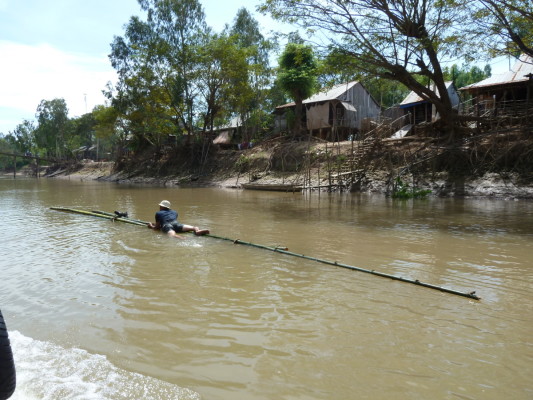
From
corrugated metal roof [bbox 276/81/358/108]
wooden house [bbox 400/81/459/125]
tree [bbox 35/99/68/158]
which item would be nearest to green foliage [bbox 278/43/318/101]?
corrugated metal roof [bbox 276/81/358/108]

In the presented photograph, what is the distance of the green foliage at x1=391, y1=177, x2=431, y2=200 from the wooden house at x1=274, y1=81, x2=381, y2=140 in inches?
473

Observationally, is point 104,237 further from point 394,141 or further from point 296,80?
point 296,80

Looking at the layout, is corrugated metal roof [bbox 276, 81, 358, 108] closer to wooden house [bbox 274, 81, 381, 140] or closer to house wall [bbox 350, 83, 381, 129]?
wooden house [bbox 274, 81, 381, 140]

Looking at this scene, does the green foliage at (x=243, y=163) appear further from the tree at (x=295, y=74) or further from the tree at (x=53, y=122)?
the tree at (x=53, y=122)

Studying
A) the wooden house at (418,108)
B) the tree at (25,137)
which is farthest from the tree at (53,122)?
the wooden house at (418,108)

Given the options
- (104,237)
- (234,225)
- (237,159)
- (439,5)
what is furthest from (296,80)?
(104,237)

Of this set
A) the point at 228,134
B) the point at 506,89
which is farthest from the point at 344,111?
the point at 228,134

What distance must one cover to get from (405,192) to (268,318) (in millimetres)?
15898

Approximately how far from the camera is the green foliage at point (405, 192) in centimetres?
1853

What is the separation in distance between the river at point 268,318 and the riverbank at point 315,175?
30.8 ft

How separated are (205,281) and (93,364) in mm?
2500

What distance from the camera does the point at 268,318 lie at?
4.50 m

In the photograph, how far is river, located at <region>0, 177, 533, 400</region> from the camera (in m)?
3.20

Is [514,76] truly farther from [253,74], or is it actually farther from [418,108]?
[253,74]
